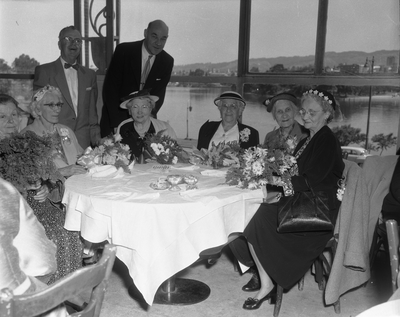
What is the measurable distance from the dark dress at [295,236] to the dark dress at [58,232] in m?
1.34

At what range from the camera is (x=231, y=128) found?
5.08 metres

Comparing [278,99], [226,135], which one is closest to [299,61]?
[278,99]

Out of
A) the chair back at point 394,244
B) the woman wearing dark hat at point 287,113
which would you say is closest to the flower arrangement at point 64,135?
the woman wearing dark hat at point 287,113

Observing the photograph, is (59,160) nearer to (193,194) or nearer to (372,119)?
(193,194)

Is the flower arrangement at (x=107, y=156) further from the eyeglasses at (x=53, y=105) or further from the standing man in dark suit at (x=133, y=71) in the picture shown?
the standing man in dark suit at (x=133, y=71)

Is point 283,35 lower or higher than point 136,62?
higher

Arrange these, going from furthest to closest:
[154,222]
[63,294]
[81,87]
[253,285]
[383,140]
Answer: [383,140] < [81,87] < [253,285] < [154,222] < [63,294]

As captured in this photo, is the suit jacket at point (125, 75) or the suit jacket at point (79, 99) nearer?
the suit jacket at point (79, 99)

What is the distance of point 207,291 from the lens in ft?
13.0

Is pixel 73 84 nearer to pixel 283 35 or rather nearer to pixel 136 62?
pixel 136 62

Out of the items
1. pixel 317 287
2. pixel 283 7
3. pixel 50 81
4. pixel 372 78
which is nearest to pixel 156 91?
pixel 50 81

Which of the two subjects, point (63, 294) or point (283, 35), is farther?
point (283, 35)

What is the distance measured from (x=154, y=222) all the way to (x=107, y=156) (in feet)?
3.22

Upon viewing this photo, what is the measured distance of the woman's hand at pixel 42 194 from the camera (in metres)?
3.52
